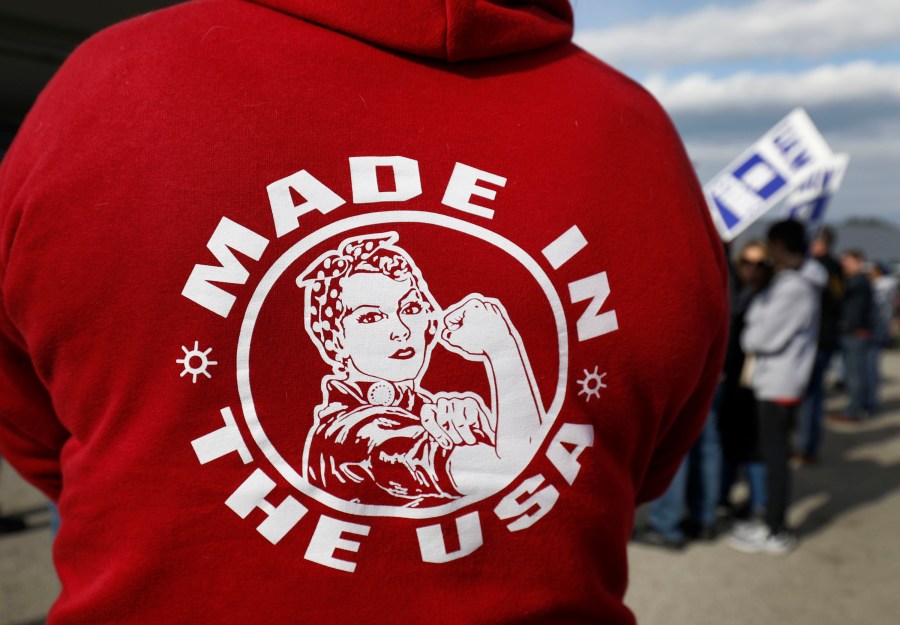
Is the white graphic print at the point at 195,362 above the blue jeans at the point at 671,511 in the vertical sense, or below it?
above

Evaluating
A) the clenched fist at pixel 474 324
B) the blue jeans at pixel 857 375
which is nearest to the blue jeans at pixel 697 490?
the clenched fist at pixel 474 324

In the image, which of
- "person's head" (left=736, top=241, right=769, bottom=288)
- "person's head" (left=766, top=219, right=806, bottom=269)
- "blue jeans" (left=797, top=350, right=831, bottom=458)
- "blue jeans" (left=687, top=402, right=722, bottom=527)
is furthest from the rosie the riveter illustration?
"blue jeans" (left=797, top=350, right=831, bottom=458)

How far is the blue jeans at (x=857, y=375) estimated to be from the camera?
752cm

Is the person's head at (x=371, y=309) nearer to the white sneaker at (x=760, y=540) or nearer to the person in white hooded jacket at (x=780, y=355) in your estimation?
the person in white hooded jacket at (x=780, y=355)

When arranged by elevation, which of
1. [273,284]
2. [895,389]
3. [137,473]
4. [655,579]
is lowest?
[895,389]

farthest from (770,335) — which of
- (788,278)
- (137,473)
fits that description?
(137,473)

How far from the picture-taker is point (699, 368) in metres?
1.07

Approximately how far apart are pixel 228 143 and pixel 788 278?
3.84 meters

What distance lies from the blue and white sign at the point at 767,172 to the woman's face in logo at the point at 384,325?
3517 mm

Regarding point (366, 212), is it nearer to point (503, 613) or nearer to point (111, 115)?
point (111, 115)

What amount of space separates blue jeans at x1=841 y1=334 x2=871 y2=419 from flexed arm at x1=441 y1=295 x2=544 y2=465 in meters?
7.62

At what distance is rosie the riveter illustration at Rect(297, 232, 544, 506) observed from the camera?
879 mm

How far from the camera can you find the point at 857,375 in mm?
7523

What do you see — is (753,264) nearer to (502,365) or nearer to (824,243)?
(824,243)
